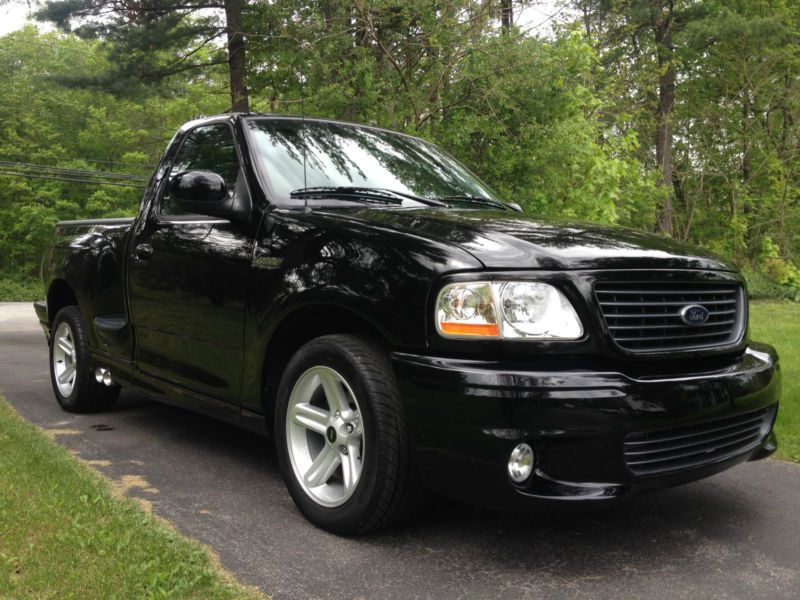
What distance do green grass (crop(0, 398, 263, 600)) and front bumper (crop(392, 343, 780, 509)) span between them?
82 centimetres

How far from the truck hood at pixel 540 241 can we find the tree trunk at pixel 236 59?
13.9m

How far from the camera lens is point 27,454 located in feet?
13.7

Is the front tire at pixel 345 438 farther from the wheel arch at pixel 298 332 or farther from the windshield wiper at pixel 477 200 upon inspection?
the windshield wiper at pixel 477 200

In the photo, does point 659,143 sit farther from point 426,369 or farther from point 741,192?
point 426,369

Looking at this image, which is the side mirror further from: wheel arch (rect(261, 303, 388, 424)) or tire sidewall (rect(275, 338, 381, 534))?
tire sidewall (rect(275, 338, 381, 534))

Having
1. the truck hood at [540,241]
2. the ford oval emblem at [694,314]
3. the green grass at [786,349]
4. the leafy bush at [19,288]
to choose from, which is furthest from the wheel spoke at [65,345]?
the leafy bush at [19,288]

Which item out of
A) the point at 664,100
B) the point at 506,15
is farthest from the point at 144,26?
the point at 664,100

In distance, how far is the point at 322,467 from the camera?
10.8 feet

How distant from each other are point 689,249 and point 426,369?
1383 mm

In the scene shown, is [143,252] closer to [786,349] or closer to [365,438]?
[365,438]

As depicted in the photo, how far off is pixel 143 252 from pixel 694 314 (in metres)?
2.98

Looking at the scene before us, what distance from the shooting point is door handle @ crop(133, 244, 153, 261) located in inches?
174

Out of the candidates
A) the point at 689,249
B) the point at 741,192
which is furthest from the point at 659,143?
the point at 689,249

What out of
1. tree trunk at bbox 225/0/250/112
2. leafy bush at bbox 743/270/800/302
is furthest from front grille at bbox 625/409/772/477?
tree trunk at bbox 225/0/250/112
